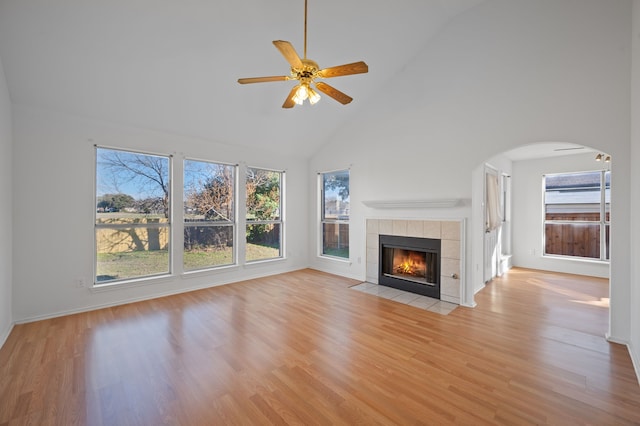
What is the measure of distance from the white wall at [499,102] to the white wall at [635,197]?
142 millimetres

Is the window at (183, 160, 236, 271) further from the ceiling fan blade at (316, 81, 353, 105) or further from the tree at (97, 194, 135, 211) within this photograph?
the ceiling fan blade at (316, 81, 353, 105)

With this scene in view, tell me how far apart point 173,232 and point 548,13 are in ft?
19.7

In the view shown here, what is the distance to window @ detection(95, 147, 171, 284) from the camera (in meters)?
3.89

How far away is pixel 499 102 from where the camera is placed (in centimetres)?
358

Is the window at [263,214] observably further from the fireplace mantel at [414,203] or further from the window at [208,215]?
the fireplace mantel at [414,203]

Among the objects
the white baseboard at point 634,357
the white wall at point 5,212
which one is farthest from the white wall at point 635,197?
the white wall at point 5,212

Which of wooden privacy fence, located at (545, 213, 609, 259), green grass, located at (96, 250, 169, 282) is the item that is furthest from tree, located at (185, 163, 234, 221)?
wooden privacy fence, located at (545, 213, 609, 259)

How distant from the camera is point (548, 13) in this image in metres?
3.18

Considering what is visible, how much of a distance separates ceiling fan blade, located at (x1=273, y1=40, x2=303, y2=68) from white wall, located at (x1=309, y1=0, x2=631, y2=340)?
277cm

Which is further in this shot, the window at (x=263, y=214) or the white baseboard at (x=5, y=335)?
the window at (x=263, y=214)

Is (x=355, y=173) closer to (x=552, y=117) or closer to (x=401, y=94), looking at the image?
(x=401, y=94)

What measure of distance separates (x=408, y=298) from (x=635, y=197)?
9.07 ft

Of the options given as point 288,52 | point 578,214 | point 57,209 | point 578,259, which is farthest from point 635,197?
point 57,209

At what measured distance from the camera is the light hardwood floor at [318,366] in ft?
6.03
